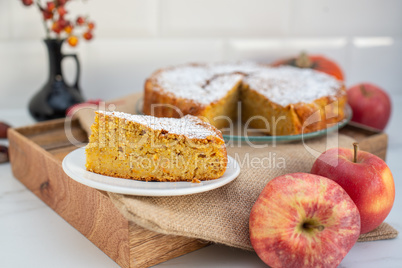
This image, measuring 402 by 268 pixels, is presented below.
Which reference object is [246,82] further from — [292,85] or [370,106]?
[370,106]

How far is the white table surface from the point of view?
1020mm

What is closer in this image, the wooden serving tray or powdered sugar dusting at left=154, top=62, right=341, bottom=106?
the wooden serving tray

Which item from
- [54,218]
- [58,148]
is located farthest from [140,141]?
[58,148]

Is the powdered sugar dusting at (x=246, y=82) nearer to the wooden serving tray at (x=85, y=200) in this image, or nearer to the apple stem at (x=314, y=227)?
the wooden serving tray at (x=85, y=200)

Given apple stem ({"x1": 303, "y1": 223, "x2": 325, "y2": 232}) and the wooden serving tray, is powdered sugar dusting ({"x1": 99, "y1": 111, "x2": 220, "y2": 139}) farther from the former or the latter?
apple stem ({"x1": 303, "y1": 223, "x2": 325, "y2": 232})

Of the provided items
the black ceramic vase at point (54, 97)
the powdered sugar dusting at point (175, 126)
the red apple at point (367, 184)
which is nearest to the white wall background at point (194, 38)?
the black ceramic vase at point (54, 97)

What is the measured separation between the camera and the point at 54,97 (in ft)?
6.03

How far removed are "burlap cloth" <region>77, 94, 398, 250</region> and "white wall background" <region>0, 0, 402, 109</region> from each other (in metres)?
1.01

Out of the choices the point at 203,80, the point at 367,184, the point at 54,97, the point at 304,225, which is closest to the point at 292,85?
the point at 203,80

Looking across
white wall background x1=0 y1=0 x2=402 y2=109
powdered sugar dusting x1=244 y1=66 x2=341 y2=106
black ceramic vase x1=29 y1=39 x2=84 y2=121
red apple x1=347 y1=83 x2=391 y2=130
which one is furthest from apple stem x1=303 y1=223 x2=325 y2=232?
white wall background x1=0 y1=0 x2=402 y2=109

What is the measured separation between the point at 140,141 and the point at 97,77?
119 centimetres

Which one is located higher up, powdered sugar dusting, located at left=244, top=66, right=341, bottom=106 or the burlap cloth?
powdered sugar dusting, located at left=244, top=66, right=341, bottom=106

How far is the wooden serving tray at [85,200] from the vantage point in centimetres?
98

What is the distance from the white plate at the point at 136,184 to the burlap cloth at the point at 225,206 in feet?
0.08
